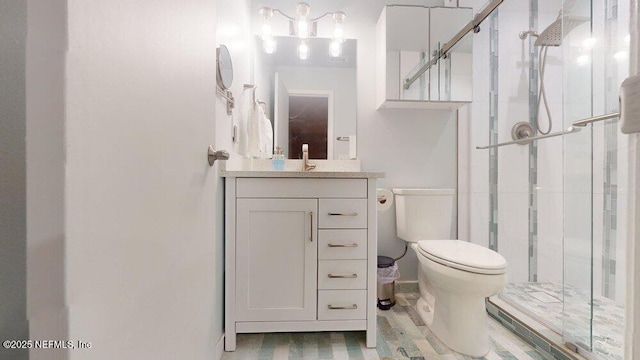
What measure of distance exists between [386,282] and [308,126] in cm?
118

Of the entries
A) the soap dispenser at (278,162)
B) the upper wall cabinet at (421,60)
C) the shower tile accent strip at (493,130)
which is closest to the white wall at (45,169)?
the soap dispenser at (278,162)

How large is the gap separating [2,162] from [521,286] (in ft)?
7.86

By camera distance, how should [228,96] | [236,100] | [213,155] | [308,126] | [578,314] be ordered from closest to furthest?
[213,155], [578,314], [228,96], [236,100], [308,126]

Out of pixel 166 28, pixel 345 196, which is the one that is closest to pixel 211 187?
pixel 166 28

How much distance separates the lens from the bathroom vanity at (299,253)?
1.25 meters

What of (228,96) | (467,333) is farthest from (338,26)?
(467,333)

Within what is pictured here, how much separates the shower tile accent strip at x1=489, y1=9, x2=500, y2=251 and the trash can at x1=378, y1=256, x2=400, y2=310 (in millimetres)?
799

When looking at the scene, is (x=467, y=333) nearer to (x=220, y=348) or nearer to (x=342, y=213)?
(x=342, y=213)

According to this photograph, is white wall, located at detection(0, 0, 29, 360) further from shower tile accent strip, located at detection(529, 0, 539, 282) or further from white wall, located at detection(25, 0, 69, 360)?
shower tile accent strip, located at detection(529, 0, 539, 282)

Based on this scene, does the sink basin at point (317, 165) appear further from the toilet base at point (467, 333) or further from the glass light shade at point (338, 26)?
the toilet base at point (467, 333)

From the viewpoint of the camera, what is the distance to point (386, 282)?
1.64m

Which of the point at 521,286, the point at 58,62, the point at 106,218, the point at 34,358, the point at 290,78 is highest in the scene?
the point at 290,78

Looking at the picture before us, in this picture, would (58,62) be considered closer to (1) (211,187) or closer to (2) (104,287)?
(2) (104,287)

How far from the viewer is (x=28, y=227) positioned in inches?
8.8
